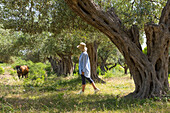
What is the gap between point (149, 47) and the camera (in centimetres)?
561

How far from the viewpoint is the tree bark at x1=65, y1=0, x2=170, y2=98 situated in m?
5.25

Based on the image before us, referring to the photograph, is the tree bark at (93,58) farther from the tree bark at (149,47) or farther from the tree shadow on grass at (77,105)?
the tree shadow on grass at (77,105)

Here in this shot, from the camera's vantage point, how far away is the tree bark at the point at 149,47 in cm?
525

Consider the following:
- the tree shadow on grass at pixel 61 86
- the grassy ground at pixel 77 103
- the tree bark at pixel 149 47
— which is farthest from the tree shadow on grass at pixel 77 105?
the tree shadow on grass at pixel 61 86

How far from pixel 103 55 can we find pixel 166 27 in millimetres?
23170

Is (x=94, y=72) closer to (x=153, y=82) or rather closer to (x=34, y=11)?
(x=34, y=11)

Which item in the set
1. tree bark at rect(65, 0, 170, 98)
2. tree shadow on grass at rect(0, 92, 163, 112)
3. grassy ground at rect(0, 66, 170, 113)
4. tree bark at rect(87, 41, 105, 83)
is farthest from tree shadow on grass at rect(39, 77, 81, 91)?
tree bark at rect(65, 0, 170, 98)

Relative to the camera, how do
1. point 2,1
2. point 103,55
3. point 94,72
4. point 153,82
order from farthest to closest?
point 103,55 < point 94,72 < point 2,1 < point 153,82

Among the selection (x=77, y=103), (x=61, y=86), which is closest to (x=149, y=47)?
(x=77, y=103)

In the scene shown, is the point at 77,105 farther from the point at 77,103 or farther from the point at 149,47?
the point at 149,47

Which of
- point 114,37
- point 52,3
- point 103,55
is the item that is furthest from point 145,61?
point 103,55

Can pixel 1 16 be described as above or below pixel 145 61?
above

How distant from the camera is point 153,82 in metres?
5.20

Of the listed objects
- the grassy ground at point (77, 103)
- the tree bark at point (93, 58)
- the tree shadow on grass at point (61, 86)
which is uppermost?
the tree bark at point (93, 58)
